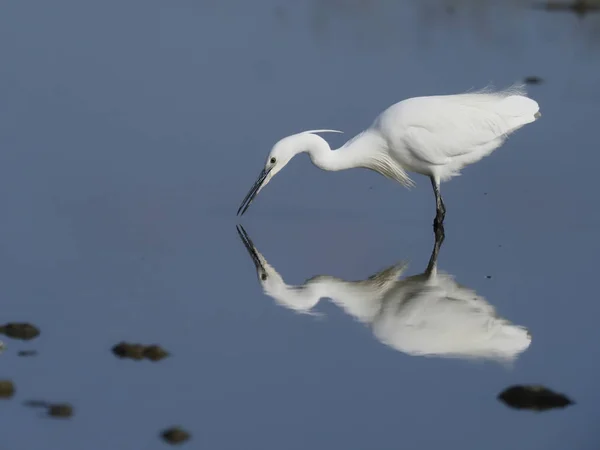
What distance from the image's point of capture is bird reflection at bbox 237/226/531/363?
29.8 ft

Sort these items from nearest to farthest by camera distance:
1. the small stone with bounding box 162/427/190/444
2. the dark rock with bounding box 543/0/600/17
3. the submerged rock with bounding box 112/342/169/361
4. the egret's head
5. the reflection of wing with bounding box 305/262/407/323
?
the small stone with bounding box 162/427/190/444 < the submerged rock with bounding box 112/342/169/361 < the reflection of wing with bounding box 305/262/407/323 < the egret's head < the dark rock with bounding box 543/0/600/17

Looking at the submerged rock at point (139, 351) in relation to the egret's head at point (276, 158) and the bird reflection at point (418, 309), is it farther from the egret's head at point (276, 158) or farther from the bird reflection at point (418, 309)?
the egret's head at point (276, 158)

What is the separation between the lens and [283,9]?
19.3m

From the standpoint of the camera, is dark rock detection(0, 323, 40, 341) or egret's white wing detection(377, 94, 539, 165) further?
egret's white wing detection(377, 94, 539, 165)

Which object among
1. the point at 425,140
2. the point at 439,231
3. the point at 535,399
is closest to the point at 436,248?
the point at 439,231

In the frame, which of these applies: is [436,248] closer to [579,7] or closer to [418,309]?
[418,309]

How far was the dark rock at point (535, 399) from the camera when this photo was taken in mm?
8109

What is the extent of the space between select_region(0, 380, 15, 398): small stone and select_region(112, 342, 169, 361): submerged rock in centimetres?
84

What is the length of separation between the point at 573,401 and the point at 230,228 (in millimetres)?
3859

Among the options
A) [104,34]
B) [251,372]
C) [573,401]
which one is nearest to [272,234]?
[251,372]

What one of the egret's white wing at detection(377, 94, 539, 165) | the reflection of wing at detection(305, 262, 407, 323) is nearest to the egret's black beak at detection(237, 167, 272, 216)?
the egret's white wing at detection(377, 94, 539, 165)

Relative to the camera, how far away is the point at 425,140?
11609 millimetres

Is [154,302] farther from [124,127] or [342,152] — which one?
[124,127]

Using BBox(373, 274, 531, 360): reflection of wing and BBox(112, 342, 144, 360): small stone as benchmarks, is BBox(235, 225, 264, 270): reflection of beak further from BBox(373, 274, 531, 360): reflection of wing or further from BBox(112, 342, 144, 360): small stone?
BBox(112, 342, 144, 360): small stone
